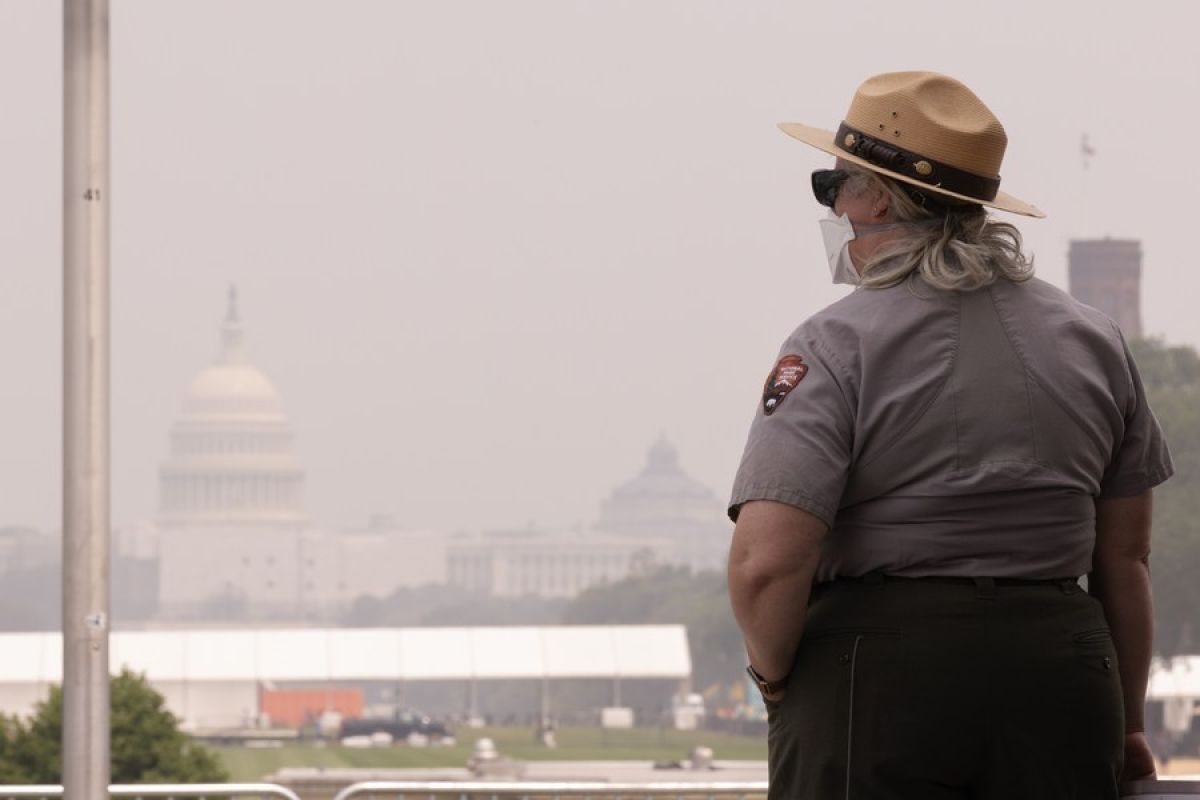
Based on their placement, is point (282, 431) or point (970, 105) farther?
point (282, 431)

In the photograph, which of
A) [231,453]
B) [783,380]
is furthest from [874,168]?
[231,453]

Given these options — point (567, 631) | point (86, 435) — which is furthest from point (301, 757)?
point (86, 435)

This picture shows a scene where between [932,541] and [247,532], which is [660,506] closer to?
[247,532]

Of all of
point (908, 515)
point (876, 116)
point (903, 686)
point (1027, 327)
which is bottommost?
point (903, 686)

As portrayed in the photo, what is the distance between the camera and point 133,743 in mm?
21125

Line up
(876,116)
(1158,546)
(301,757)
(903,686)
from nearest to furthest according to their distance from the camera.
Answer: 1. (903,686)
2. (876,116)
3. (301,757)
4. (1158,546)

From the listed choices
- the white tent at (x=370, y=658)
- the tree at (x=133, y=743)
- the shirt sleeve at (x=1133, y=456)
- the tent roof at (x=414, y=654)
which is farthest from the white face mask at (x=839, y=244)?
the tent roof at (x=414, y=654)

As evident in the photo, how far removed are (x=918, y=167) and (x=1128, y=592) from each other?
47cm

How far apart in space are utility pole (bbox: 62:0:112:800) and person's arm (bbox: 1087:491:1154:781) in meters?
1.65

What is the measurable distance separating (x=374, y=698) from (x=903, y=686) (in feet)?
258

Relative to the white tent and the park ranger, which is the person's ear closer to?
the park ranger

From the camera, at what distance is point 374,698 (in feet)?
260

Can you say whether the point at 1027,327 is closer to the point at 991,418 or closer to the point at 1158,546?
the point at 991,418

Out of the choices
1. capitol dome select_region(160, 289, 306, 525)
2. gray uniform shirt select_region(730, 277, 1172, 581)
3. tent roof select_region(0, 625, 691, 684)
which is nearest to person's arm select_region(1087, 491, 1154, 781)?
gray uniform shirt select_region(730, 277, 1172, 581)
